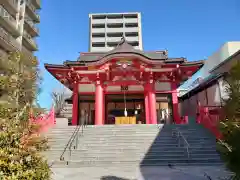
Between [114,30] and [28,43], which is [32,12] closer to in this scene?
[28,43]

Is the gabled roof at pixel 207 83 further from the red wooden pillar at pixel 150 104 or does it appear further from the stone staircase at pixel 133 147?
the stone staircase at pixel 133 147

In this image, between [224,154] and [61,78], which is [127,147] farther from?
[61,78]

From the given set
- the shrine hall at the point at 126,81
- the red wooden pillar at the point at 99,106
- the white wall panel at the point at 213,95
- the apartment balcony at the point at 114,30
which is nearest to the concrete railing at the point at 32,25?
the shrine hall at the point at 126,81

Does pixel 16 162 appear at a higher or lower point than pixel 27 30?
lower

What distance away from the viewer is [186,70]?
55.2 feet

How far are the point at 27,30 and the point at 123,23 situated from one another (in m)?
32.1

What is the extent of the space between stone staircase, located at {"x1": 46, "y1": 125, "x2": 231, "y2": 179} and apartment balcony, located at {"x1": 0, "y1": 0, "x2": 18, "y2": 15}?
2540 cm

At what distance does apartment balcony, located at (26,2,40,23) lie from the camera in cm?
3638

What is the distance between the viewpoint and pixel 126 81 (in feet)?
57.2

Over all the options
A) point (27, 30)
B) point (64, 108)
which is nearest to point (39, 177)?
point (64, 108)

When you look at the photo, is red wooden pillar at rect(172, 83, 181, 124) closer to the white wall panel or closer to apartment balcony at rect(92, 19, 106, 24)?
the white wall panel

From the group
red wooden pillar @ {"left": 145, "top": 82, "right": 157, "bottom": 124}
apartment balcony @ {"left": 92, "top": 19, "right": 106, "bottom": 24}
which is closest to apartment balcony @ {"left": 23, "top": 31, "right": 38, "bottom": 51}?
red wooden pillar @ {"left": 145, "top": 82, "right": 157, "bottom": 124}

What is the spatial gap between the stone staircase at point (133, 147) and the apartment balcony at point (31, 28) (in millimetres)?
29227

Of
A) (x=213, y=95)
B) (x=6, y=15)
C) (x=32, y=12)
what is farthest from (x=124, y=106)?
(x=32, y=12)
